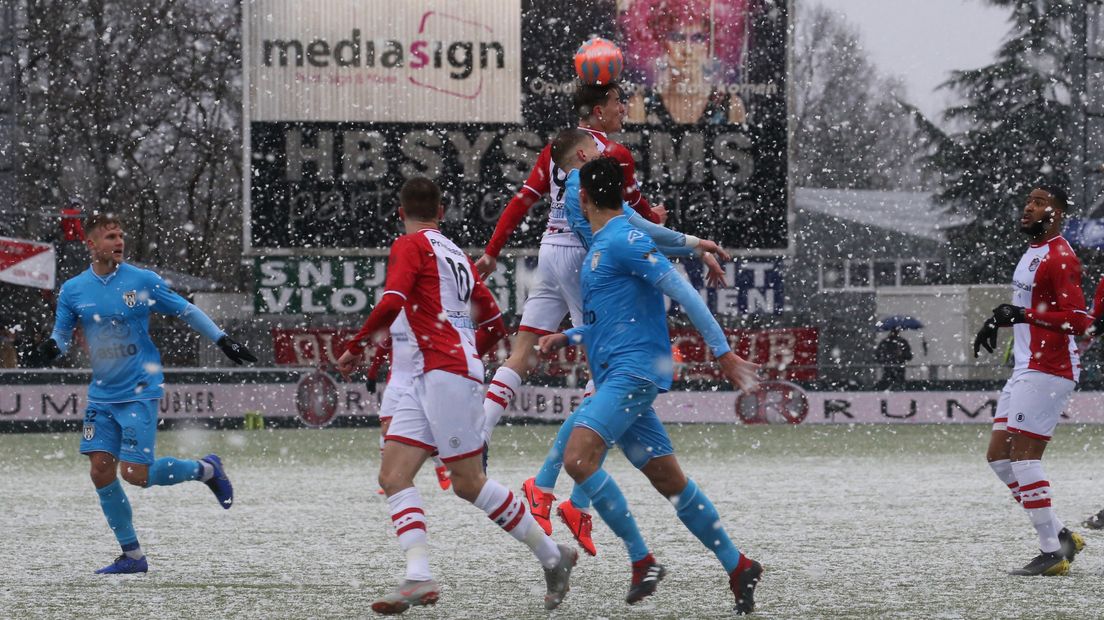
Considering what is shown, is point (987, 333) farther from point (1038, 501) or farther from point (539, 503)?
point (539, 503)

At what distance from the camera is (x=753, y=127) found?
24.9 metres

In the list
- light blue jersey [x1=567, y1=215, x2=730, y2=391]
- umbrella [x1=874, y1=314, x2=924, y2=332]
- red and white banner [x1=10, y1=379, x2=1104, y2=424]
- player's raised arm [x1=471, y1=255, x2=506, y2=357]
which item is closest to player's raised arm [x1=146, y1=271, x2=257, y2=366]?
player's raised arm [x1=471, y1=255, x2=506, y2=357]

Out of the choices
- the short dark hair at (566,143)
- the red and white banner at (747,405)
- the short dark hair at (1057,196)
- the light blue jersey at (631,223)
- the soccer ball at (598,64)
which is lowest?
the red and white banner at (747,405)

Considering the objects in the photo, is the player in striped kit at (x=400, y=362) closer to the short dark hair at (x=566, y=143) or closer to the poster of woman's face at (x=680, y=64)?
the short dark hair at (x=566, y=143)

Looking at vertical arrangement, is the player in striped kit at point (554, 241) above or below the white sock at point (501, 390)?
above

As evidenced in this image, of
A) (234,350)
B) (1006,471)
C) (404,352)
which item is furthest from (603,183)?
(1006,471)

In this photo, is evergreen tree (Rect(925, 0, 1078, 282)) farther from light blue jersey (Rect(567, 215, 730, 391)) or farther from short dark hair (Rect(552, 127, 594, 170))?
light blue jersey (Rect(567, 215, 730, 391))

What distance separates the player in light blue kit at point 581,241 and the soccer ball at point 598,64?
0.29 metres

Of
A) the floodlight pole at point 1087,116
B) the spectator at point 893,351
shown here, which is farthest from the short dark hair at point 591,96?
the floodlight pole at point 1087,116

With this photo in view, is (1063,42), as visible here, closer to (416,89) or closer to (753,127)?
(753,127)

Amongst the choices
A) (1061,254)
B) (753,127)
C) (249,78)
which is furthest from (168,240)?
(1061,254)

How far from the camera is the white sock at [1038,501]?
8273mm

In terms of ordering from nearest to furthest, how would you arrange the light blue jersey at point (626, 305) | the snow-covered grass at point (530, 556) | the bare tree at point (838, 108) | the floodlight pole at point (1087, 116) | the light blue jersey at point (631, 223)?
the light blue jersey at point (626, 305) → the snow-covered grass at point (530, 556) → the light blue jersey at point (631, 223) → the floodlight pole at point (1087, 116) → the bare tree at point (838, 108)

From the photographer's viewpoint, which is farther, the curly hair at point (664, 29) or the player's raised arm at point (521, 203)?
the curly hair at point (664, 29)
